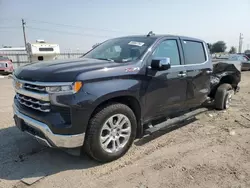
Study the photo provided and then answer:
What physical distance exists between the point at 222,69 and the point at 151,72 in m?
3.55

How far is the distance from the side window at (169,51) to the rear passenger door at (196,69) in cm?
25

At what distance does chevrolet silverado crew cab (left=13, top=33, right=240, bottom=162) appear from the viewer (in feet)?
10.0

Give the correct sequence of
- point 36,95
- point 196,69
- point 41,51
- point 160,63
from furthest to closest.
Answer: point 41,51
point 196,69
point 160,63
point 36,95

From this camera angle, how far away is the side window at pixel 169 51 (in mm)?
4158

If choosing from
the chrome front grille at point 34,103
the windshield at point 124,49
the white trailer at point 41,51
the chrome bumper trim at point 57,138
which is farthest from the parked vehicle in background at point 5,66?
the chrome bumper trim at point 57,138

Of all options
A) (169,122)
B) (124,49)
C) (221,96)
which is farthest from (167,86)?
(221,96)

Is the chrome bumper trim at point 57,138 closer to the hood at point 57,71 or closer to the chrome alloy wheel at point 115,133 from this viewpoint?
the chrome alloy wheel at point 115,133

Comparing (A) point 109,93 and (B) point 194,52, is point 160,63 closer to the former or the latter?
(A) point 109,93

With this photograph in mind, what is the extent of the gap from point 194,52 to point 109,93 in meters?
2.58

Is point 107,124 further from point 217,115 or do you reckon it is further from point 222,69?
point 222,69

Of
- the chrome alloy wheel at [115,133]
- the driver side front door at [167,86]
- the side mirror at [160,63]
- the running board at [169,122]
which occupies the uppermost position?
the side mirror at [160,63]

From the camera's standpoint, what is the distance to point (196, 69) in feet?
16.1

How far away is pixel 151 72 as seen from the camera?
387 centimetres

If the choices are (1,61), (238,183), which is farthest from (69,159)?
(1,61)
